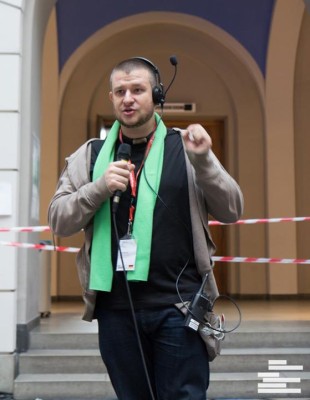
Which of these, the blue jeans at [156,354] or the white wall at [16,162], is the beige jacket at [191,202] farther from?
the white wall at [16,162]

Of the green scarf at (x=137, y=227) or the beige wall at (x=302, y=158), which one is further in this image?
the beige wall at (x=302, y=158)

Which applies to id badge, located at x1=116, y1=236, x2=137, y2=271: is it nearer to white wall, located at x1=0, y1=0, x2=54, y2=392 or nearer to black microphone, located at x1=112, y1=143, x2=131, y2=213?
black microphone, located at x1=112, y1=143, x2=131, y2=213

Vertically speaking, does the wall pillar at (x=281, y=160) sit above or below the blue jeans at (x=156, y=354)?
above

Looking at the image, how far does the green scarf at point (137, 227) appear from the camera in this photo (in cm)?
193

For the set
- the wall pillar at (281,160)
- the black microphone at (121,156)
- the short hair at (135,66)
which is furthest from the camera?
the wall pillar at (281,160)

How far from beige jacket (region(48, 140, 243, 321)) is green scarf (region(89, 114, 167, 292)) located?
0.16 ft

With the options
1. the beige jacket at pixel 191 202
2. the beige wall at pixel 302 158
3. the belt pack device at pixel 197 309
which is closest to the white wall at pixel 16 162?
the beige jacket at pixel 191 202

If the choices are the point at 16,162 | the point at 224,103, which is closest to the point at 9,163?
the point at 16,162

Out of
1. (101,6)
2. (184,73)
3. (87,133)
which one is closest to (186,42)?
(184,73)

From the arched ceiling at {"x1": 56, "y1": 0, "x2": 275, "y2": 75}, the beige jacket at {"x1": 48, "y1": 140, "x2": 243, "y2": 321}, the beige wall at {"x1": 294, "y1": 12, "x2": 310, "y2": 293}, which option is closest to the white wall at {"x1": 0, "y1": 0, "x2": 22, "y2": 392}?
the beige jacket at {"x1": 48, "y1": 140, "x2": 243, "y2": 321}

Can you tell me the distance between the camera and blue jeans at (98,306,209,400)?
1930mm

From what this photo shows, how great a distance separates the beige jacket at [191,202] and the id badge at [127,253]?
128 mm

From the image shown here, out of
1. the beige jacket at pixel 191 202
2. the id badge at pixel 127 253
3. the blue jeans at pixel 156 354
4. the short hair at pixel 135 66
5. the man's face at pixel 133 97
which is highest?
the short hair at pixel 135 66

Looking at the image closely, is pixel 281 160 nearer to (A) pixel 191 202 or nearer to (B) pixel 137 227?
(A) pixel 191 202
